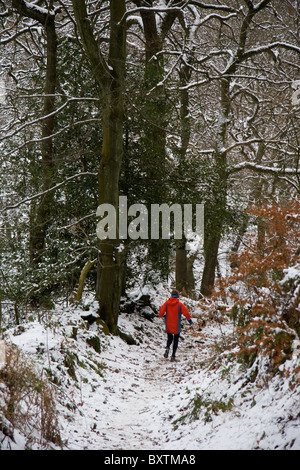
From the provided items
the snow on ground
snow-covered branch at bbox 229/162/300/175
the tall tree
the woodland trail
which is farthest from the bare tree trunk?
snow-covered branch at bbox 229/162/300/175

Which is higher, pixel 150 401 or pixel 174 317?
pixel 174 317

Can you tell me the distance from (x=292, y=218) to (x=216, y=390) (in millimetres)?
2406

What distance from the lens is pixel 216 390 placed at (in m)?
5.19

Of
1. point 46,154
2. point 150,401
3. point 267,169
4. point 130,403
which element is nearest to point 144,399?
point 150,401

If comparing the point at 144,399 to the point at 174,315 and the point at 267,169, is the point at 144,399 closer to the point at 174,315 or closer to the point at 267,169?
the point at 174,315

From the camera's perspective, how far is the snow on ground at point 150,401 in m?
3.80

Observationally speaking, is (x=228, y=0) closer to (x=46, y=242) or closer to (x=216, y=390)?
(x=46, y=242)

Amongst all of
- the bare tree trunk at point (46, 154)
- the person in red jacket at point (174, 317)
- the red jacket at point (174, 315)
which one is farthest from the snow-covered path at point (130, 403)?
the bare tree trunk at point (46, 154)

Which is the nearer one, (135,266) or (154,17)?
(154,17)

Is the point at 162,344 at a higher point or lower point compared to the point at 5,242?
lower

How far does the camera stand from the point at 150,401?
640 cm

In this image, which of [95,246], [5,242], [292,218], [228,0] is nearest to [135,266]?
[95,246]

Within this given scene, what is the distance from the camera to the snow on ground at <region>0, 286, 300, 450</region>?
3.80 metres

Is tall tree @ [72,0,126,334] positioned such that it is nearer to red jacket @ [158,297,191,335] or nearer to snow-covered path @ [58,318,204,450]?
snow-covered path @ [58,318,204,450]
